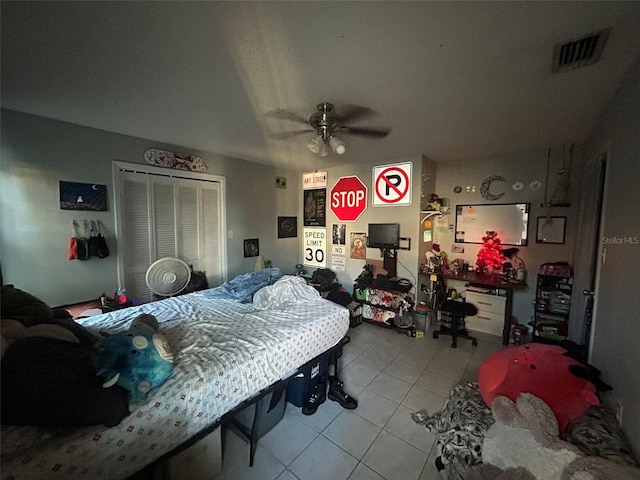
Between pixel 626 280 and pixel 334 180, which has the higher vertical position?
pixel 334 180

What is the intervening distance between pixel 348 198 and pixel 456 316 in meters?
2.30

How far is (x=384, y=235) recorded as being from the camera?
3570 mm

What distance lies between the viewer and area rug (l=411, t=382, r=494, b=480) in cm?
128

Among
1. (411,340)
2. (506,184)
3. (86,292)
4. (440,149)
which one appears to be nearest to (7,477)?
(86,292)

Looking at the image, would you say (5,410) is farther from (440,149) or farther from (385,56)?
(440,149)

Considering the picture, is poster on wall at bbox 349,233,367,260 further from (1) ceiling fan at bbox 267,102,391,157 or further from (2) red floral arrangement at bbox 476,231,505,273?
(1) ceiling fan at bbox 267,102,391,157

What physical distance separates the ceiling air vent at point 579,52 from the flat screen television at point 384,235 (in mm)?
2253

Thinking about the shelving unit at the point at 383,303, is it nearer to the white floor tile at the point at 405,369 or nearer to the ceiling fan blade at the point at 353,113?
the white floor tile at the point at 405,369

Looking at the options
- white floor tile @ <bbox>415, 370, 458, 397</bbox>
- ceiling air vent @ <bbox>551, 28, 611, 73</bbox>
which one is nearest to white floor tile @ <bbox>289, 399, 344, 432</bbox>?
white floor tile @ <bbox>415, 370, 458, 397</bbox>

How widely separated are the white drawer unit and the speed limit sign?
2340 mm

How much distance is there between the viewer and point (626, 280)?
1.28 metres

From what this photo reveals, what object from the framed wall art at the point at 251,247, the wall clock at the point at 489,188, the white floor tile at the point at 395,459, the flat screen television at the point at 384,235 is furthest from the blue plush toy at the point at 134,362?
the wall clock at the point at 489,188

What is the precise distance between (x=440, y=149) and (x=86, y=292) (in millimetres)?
4336

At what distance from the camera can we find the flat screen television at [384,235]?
3471 millimetres
